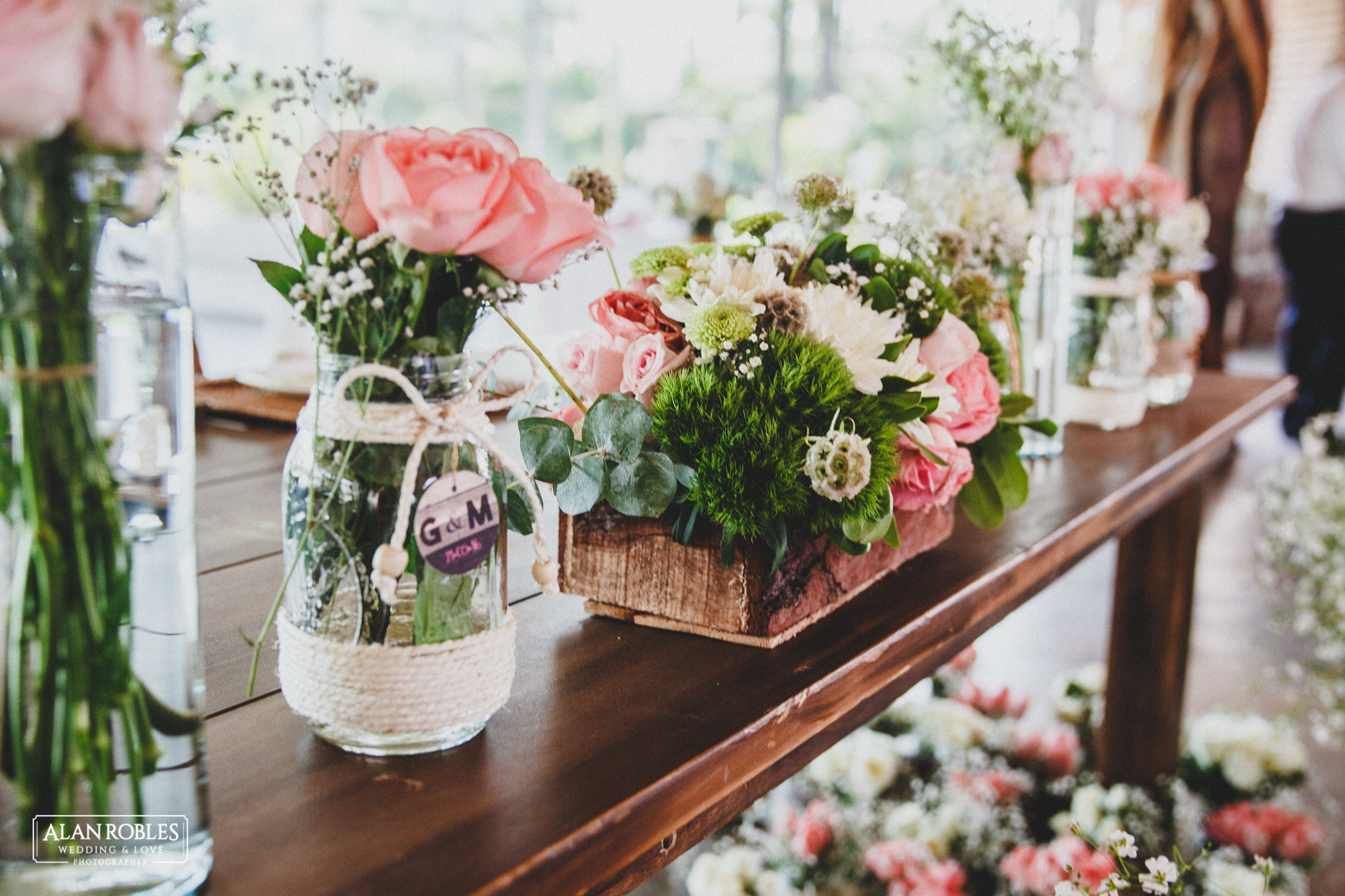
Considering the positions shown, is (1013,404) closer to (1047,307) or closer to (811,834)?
(1047,307)

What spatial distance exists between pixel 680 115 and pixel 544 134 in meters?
1.31

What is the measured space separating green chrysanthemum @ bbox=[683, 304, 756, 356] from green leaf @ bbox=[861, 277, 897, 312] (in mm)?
150

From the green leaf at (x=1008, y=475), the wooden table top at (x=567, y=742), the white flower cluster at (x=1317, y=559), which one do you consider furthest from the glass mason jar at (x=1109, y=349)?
the white flower cluster at (x=1317, y=559)

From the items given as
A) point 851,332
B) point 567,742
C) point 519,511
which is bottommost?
point 567,742

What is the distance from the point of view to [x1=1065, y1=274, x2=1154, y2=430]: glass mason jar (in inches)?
62.2

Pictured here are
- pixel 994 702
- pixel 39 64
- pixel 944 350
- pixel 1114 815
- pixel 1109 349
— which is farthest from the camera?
pixel 994 702

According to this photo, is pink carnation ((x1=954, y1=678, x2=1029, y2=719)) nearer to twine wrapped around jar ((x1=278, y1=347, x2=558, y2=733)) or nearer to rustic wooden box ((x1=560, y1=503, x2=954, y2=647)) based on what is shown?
rustic wooden box ((x1=560, y1=503, x2=954, y2=647))

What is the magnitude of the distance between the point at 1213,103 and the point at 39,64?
477cm

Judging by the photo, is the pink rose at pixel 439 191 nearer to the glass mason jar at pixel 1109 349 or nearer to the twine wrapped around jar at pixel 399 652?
the twine wrapped around jar at pixel 399 652

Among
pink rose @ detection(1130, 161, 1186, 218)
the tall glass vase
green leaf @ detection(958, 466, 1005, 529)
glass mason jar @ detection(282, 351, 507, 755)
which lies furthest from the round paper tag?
pink rose @ detection(1130, 161, 1186, 218)

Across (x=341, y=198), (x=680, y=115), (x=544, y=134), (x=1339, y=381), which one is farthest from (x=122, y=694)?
(x=680, y=115)

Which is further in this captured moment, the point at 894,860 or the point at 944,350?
the point at 894,860

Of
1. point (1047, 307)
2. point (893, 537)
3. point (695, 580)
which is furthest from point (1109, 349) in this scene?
point (695, 580)

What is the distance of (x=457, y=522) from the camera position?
21.7 inches
